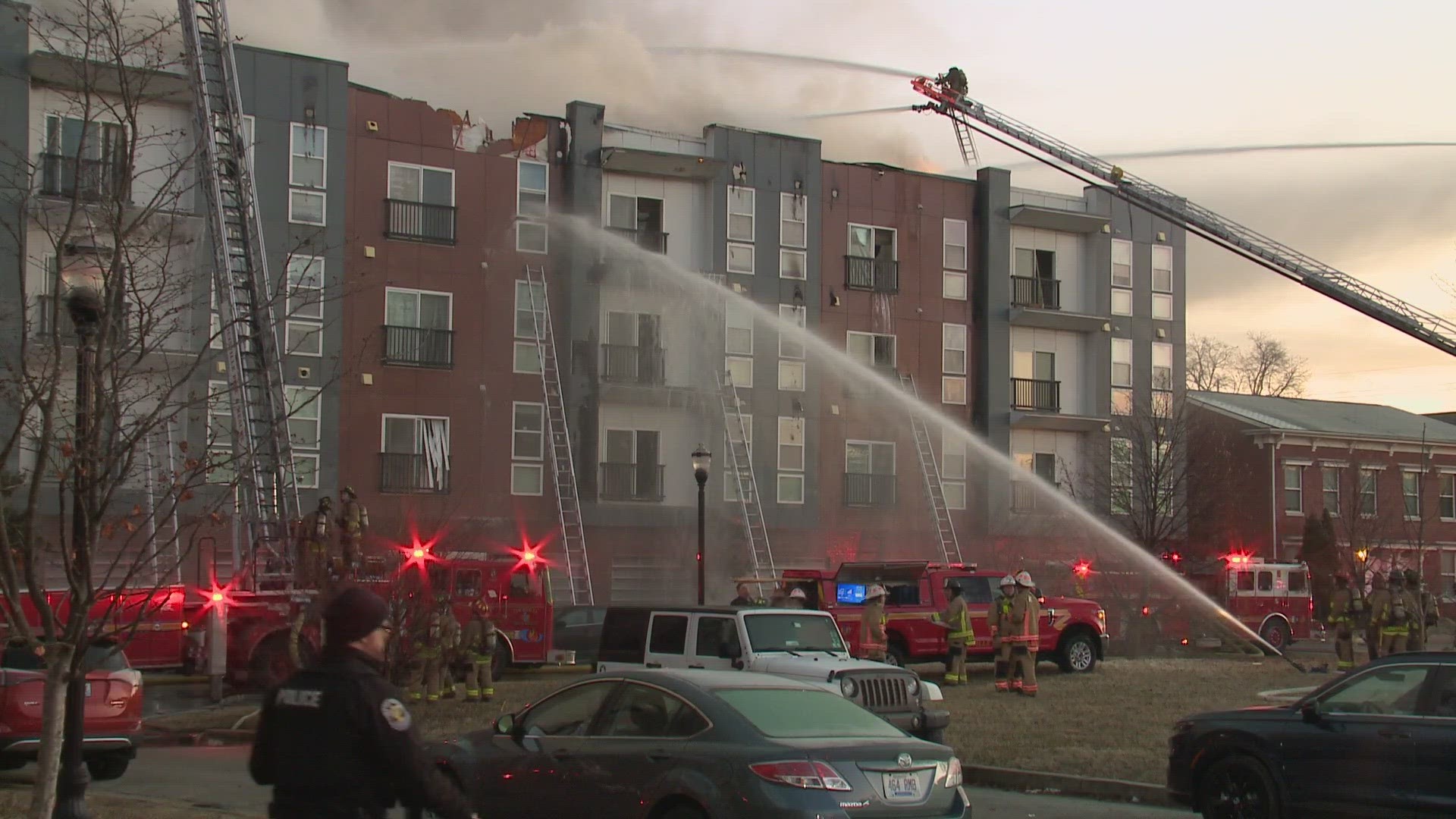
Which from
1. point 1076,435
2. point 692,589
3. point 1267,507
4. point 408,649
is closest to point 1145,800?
point 408,649

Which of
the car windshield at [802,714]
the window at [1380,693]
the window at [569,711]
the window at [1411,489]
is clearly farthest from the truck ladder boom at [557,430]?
the window at [1411,489]

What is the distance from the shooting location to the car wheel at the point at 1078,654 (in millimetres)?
24688

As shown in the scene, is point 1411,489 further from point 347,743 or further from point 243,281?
point 347,743

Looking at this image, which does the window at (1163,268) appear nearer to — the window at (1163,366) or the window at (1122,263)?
the window at (1122,263)

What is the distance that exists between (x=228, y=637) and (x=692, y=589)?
14.2 m

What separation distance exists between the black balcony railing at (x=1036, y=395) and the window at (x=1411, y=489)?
1787cm

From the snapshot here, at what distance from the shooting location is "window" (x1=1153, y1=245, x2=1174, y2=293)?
45375 millimetres

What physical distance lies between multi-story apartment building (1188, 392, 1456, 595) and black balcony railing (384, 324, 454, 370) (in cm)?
2611

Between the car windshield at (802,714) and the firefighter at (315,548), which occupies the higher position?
the firefighter at (315,548)

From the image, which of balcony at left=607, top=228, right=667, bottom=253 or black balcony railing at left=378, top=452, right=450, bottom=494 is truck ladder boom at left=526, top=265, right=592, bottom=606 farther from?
black balcony railing at left=378, top=452, right=450, bottom=494

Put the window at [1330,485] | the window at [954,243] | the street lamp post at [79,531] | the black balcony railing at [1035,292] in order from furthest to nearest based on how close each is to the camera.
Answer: the window at [1330,485], the black balcony railing at [1035,292], the window at [954,243], the street lamp post at [79,531]

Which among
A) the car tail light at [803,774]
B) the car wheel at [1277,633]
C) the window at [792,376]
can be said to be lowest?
the car wheel at [1277,633]

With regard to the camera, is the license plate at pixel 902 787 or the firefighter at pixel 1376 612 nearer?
the license plate at pixel 902 787

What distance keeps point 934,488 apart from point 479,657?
20777 millimetres
